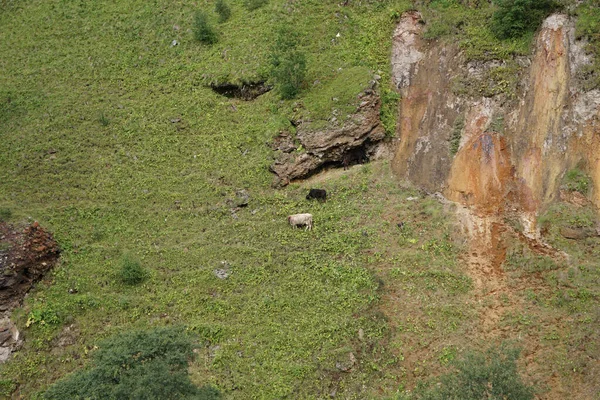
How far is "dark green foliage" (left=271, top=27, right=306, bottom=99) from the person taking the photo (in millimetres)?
28344

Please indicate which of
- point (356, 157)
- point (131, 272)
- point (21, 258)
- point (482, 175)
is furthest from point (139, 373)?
point (482, 175)

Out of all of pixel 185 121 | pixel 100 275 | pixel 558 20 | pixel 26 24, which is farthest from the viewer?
pixel 26 24

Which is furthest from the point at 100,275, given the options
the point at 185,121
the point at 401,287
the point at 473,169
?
the point at 473,169

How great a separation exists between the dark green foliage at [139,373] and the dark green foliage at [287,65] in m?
15.6

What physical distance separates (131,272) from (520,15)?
22246mm

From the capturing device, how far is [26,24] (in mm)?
35969

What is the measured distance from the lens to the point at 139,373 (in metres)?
16.6

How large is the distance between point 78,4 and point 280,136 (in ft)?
64.2

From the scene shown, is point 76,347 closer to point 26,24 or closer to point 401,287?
point 401,287

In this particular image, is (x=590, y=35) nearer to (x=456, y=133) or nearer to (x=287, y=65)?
(x=456, y=133)

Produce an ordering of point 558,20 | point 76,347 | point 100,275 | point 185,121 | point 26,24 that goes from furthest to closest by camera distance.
A: 1. point 26,24
2. point 185,121
3. point 558,20
4. point 100,275
5. point 76,347

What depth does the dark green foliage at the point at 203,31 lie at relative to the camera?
32.3 metres

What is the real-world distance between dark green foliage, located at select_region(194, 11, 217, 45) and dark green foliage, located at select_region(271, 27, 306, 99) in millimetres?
4875

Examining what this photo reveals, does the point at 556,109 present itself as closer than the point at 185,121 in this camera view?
Yes
